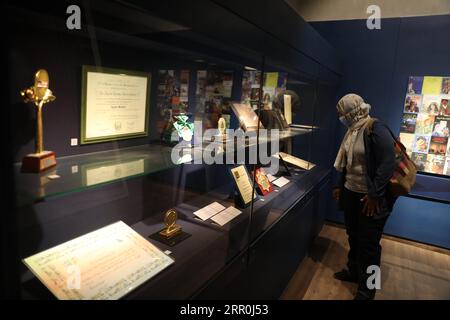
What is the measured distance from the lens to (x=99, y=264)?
1.14 m

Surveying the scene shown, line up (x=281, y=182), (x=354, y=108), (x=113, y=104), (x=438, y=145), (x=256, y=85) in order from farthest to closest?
(x=438, y=145) < (x=281, y=182) < (x=354, y=108) < (x=256, y=85) < (x=113, y=104)

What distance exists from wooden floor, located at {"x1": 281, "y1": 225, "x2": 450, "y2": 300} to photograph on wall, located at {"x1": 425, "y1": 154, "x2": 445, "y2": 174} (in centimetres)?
85

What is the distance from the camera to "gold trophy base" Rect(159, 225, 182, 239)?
1.55m

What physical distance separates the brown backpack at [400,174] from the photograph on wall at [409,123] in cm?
129

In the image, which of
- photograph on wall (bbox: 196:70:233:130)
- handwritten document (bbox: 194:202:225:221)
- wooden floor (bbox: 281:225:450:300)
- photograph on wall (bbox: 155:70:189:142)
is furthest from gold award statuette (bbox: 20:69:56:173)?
wooden floor (bbox: 281:225:450:300)

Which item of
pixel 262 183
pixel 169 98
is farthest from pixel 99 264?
pixel 262 183

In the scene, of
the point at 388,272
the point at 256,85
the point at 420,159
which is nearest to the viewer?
the point at 256,85

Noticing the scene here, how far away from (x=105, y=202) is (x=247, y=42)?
0.95m

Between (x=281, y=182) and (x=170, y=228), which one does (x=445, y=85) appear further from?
(x=170, y=228)

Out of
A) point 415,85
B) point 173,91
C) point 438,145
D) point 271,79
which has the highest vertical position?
point 415,85

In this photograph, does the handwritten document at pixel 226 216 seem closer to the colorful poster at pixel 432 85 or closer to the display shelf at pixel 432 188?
the display shelf at pixel 432 188

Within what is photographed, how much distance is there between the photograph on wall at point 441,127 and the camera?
10.5 feet

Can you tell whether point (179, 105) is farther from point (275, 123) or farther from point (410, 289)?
point (410, 289)

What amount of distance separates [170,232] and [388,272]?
228 centimetres
